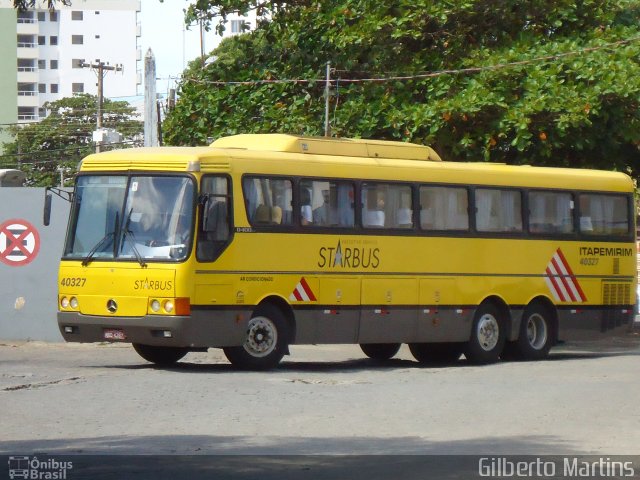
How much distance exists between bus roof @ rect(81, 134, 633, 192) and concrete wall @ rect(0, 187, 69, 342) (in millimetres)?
5110

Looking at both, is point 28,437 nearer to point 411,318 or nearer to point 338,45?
point 411,318

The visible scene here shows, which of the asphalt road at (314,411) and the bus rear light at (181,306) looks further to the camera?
the bus rear light at (181,306)

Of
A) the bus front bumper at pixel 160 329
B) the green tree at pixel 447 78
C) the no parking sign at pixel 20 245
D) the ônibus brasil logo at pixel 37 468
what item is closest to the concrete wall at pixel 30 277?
the no parking sign at pixel 20 245

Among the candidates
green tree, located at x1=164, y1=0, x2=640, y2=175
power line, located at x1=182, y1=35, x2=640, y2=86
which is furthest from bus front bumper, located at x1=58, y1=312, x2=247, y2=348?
power line, located at x1=182, y1=35, x2=640, y2=86

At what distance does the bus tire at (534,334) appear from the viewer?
22.8m

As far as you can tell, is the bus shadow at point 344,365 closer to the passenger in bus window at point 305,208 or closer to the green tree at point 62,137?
the passenger in bus window at point 305,208

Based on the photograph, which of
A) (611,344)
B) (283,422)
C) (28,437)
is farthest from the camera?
(611,344)

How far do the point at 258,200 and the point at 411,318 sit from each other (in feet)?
10.8

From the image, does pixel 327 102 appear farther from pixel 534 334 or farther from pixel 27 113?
pixel 27 113

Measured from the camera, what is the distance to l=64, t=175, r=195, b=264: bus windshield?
18438 millimetres

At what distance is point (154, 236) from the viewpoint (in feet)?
60.8

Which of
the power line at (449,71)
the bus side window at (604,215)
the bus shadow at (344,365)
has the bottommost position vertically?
the bus shadow at (344,365)

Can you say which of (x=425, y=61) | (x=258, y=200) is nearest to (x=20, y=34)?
(x=425, y=61)

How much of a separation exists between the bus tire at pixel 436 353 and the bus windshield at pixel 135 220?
5.45 m
